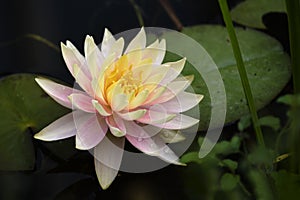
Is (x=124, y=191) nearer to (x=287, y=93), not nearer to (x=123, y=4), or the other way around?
(x=287, y=93)

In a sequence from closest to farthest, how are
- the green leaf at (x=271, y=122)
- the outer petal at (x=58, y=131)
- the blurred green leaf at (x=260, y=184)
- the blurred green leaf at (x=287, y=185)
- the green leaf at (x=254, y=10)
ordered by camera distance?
the blurred green leaf at (x=287, y=185) < the blurred green leaf at (x=260, y=184) < the outer petal at (x=58, y=131) < the green leaf at (x=271, y=122) < the green leaf at (x=254, y=10)

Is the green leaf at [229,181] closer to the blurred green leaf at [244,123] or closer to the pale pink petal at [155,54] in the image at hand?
the blurred green leaf at [244,123]

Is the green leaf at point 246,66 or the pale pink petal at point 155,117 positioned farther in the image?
the green leaf at point 246,66

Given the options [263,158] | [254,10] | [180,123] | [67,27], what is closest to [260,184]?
[263,158]

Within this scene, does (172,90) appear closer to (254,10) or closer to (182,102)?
(182,102)

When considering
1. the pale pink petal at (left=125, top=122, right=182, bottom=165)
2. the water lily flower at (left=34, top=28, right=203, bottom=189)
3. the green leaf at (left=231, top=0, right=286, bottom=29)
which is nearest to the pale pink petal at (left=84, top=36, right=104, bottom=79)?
the water lily flower at (left=34, top=28, right=203, bottom=189)

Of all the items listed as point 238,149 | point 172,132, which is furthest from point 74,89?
point 238,149

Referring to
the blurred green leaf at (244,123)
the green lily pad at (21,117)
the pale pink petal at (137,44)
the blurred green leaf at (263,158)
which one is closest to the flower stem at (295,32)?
the blurred green leaf at (263,158)
